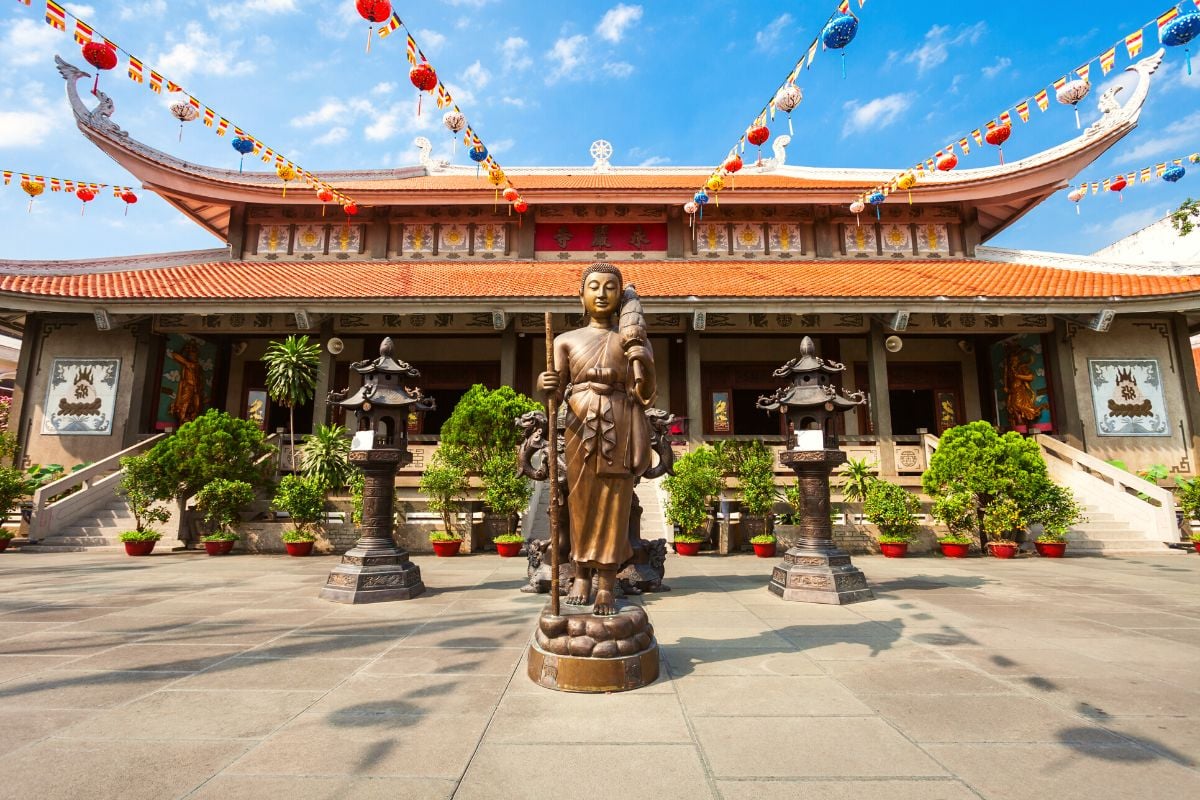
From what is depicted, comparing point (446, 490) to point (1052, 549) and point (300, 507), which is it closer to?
point (300, 507)

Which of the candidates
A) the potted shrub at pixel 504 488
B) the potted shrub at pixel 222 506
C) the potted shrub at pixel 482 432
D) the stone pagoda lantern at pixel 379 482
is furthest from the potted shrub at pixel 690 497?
the potted shrub at pixel 222 506

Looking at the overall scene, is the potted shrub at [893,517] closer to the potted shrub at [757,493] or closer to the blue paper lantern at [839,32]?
the potted shrub at [757,493]

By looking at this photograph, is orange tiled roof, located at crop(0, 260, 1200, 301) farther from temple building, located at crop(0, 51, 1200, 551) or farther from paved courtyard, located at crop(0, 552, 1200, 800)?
paved courtyard, located at crop(0, 552, 1200, 800)

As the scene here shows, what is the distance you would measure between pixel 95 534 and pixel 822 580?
10958 millimetres

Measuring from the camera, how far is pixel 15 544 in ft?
28.5

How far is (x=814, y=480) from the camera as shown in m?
5.73

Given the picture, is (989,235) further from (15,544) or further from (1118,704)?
(15,544)

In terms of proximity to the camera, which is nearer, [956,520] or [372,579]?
[372,579]

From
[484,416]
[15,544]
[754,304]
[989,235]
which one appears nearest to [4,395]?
[15,544]

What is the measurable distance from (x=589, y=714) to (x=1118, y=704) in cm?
252

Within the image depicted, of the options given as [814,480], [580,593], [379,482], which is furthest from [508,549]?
[580,593]

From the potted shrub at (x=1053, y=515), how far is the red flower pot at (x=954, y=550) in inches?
40.1

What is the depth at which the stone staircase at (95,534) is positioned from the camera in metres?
8.62

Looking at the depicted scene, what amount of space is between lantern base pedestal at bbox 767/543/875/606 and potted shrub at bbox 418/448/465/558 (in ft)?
16.9
